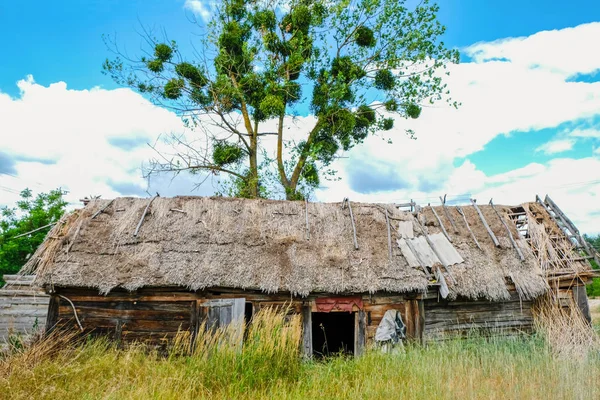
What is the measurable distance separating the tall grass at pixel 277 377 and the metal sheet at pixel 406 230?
14.7ft

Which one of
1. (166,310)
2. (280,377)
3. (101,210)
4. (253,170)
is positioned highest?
(253,170)

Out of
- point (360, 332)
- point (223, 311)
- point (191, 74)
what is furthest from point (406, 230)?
point (191, 74)

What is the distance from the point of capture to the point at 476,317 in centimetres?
1073

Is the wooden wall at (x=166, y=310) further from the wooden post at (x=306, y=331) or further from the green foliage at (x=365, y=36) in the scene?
the green foliage at (x=365, y=36)

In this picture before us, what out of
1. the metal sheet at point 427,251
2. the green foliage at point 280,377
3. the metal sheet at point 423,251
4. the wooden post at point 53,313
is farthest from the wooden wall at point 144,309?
the green foliage at point 280,377

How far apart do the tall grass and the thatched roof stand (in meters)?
2.47

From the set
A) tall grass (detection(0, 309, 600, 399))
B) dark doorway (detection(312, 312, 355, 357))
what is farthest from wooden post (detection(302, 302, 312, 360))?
dark doorway (detection(312, 312, 355, 357))

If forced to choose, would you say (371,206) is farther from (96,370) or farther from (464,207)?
(96,370)

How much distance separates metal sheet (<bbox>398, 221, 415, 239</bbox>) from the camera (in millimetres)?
11477

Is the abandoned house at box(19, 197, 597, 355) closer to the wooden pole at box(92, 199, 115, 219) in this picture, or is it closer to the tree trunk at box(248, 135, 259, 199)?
the wooden pole at box(92, 199, 115, 219)

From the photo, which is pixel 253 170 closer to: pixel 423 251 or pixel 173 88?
pixel 173 88

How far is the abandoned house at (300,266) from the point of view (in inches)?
378

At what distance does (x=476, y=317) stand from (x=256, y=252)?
5821 millimetres

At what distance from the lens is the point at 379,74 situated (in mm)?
16641
